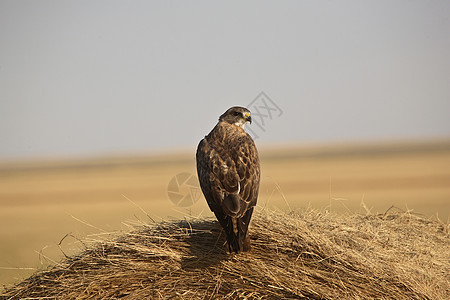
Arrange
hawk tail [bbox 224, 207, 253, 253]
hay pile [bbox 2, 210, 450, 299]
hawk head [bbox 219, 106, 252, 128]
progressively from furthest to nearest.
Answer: hawk head [bbox 219, 106, 252, 128] → hawk tail [bbox 224, 207, 253, 253] → hay pile [bbox 2, 210, 450, 299]

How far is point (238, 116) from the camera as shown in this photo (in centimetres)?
725

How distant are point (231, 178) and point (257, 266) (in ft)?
3.20

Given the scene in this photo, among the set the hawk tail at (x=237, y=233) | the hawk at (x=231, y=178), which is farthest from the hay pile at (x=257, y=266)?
the hawk at (x=231, y=178)

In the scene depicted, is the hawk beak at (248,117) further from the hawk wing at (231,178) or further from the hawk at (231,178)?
the hawk wing at (231,178)

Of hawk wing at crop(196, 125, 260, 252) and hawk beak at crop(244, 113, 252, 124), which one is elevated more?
hawk beak at crop(244, 113, 252, 124)

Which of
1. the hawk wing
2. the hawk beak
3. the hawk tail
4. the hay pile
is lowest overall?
the hay pile

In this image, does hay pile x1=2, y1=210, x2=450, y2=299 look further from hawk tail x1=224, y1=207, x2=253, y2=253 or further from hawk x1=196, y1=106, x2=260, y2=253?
hawk x1=196, y1=106, x2=260, y2=253

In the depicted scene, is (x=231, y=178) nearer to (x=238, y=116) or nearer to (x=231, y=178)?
(x=231, y=178)

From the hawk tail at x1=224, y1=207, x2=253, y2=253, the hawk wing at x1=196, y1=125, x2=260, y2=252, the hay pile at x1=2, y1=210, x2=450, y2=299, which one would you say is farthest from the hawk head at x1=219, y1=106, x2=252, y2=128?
the hawk tail at x1=224, y1=207, x2=253, y2=253

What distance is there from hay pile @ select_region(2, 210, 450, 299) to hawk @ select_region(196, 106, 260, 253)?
0.35 m

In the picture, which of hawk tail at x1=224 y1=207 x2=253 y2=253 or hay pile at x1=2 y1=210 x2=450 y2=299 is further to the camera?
hawk tail at x1=224 y1=207 x2=253 y2=253

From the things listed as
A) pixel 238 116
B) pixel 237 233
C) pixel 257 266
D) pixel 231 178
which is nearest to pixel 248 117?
pixel 238 116

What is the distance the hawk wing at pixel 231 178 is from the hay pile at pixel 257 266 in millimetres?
387

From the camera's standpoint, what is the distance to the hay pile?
571cm
